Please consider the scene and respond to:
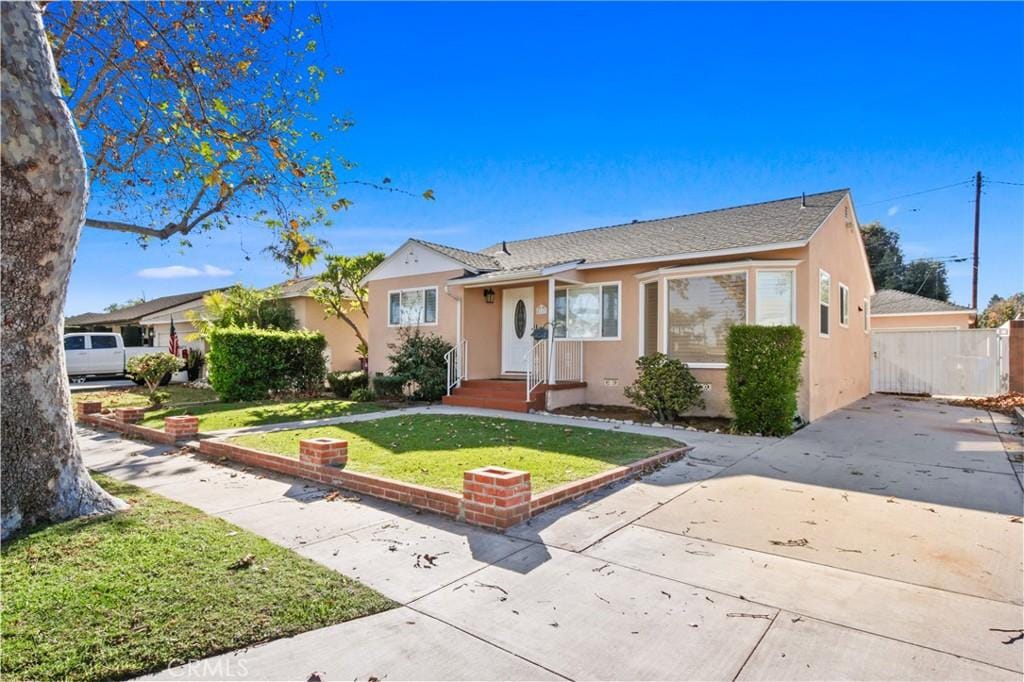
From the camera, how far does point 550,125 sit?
1252 centimetres

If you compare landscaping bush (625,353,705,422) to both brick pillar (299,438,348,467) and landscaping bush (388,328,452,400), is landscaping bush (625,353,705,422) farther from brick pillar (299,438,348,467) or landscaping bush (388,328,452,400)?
brick pillar (299,438,348,467)

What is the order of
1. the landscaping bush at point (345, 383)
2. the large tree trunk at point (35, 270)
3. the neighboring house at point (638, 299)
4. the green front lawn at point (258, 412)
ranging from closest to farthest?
the large tree trunk at point (35, 270), the green front lawn at point (258, 412), the neighboring house at point (638, 299), the landscaping bush at point (345, 383)

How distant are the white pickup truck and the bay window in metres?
20.5

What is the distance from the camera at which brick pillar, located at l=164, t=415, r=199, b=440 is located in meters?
8.32

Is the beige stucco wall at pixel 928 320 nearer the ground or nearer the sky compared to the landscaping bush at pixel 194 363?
nearer the sky

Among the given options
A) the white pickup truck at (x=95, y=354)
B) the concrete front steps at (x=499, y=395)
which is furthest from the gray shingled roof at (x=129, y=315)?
the concrete front steps at (x=499, y=395)

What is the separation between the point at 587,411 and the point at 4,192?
9.94 metres

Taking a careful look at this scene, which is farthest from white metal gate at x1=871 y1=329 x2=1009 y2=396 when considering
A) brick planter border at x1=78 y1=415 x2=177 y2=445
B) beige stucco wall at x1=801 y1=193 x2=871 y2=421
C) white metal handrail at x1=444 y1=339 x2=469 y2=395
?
brick planter border at x1=78 y1=415 x2=177 y2=445

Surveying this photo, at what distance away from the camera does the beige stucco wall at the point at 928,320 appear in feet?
67.9

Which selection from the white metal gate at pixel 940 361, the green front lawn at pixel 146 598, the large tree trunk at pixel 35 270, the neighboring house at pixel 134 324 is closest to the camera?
the green front lawn at pixel 146 598

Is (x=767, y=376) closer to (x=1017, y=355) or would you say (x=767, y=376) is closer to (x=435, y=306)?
(x=435, y=306)

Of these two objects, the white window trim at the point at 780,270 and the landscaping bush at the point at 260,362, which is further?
the landscaping bush at the point at 260,362

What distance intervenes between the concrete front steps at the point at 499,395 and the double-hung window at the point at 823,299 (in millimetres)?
5250

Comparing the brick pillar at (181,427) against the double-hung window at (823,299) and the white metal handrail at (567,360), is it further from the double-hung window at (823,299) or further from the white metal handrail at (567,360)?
the double-hung window at (823,299)
